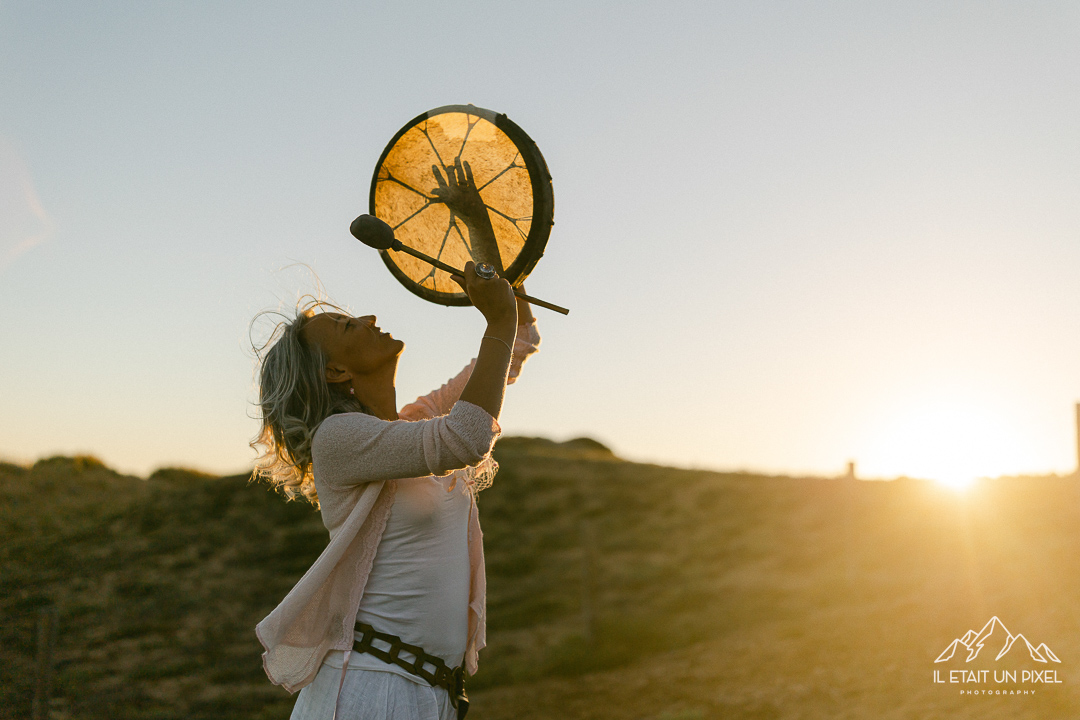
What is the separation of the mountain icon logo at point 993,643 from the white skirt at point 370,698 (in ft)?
22.1

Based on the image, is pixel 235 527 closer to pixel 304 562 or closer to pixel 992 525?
pixel 304 562

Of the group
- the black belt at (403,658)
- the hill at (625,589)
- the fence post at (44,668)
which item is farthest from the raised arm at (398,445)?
the fence post at (44,668)

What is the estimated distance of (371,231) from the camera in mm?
2695

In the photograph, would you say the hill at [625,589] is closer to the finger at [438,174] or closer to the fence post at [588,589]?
the fence post at [588,589]

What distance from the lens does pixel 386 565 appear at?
2613mm

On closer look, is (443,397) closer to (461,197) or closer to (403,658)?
(461,197)

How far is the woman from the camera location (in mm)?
2393

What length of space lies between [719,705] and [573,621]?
18.0 feet

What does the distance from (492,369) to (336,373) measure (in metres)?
0.66

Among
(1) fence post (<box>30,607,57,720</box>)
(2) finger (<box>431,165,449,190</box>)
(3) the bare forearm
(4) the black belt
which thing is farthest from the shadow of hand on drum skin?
(1) fence post (<box>30,607,57,720</box>)

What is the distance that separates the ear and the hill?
6.02 metres

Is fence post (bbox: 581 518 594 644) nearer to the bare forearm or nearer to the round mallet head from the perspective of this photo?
the round mallet head

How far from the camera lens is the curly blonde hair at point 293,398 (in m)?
2.67

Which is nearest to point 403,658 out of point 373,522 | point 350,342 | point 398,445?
point 373,522
